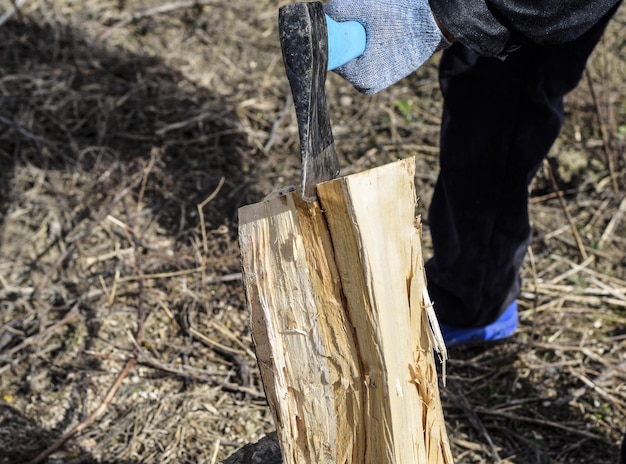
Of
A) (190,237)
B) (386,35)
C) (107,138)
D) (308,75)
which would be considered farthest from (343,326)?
(107,138)

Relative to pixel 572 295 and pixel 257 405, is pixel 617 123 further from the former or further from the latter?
pixel 257 405

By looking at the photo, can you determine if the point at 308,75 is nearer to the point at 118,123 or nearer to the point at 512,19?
the point at 512,19

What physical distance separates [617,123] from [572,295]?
3.74ft

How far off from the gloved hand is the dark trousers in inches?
18.3

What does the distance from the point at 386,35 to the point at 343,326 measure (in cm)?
64

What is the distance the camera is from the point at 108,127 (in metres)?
3.27

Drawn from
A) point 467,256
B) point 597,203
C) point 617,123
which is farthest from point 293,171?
point 617,123

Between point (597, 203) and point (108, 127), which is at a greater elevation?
point (108, 127)

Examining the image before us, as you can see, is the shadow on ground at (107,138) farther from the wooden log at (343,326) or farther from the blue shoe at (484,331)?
the wooden log at (343,326)

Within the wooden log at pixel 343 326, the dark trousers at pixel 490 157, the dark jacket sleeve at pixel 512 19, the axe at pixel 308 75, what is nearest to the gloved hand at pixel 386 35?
the dark jacket sleeve at pixel 512 19

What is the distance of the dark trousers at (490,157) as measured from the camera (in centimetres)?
197

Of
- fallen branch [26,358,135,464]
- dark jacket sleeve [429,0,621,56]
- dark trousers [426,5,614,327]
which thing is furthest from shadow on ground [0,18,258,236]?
dark jacket sleeve [429,0,621,56]

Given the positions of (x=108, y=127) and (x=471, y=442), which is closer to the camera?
(x=471, y=442)

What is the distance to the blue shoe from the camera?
8.21ft
